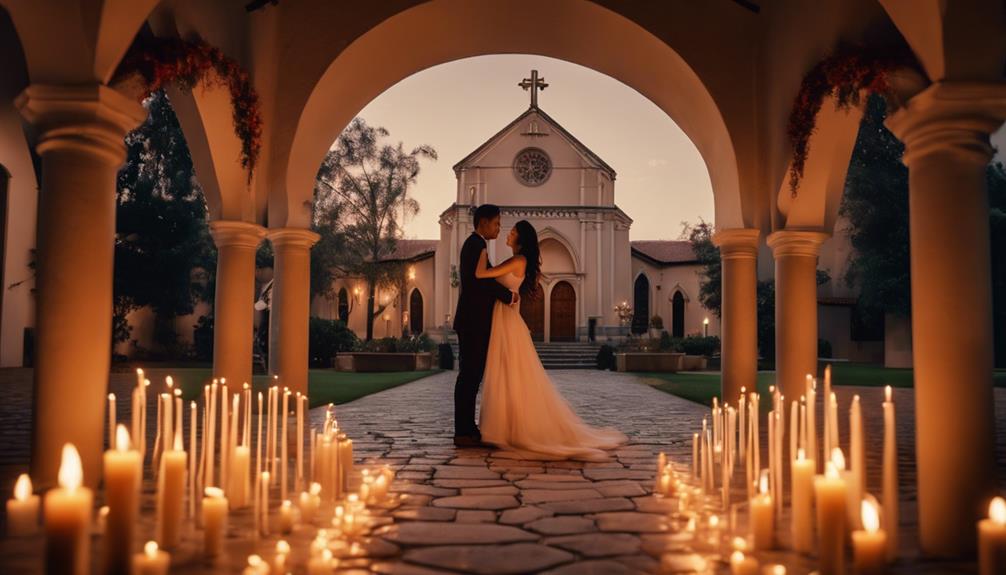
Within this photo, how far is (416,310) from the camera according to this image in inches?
1464

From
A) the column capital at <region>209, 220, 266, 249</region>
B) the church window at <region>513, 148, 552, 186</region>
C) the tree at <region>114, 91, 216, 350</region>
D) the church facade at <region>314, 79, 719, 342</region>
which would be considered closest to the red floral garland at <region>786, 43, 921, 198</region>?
the column capital at <region>209, 220, 266, 249</region>

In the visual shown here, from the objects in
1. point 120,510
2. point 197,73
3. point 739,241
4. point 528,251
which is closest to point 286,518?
point 120,510

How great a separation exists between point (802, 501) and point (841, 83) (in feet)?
12.0

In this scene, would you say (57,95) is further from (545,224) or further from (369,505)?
(545,224)

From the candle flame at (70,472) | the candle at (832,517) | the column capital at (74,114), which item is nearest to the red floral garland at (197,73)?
the column capital at (74,114)

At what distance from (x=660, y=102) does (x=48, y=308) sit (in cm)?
807

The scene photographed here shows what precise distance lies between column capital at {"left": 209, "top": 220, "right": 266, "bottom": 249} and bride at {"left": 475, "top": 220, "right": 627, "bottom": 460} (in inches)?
139

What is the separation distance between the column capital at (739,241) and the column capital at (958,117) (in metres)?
4.96

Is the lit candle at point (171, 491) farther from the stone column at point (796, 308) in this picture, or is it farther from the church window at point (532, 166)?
the church window at point (532, 166)

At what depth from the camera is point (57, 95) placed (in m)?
4.93

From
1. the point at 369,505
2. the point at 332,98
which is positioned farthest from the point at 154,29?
the point at 369,505

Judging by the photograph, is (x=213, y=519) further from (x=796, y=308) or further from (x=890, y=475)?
(x=796, y=308)

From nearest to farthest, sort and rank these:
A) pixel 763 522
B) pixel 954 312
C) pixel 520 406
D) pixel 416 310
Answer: pixel 763 522, pixel 954 312, pixel 520 406, pixel 416 310

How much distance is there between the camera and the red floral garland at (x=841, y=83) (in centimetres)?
494
